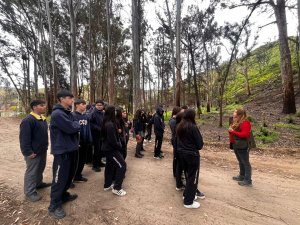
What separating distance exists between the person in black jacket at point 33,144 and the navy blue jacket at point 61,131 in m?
0.56

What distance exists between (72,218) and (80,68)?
26.2 meters

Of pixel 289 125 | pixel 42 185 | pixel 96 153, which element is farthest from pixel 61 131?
pixel 289 125

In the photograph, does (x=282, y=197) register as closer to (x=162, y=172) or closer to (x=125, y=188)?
(x=162, y=172)

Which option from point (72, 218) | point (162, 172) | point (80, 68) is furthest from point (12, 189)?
point (80, 68)

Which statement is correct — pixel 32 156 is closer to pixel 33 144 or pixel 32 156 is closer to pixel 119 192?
pixel 33 144

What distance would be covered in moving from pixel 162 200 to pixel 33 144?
8.09 feet

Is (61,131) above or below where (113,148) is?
above

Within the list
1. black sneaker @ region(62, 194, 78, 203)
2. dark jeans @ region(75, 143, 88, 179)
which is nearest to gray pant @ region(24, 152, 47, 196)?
black sneaker @ region(62, 194, 78, 203)

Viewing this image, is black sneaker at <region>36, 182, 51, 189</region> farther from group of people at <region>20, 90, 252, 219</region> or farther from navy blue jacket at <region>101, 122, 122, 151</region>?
navy blue jacket at <region>101, 122, 122, 151</region>

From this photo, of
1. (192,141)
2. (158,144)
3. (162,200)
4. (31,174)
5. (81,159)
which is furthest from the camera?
(158,144)

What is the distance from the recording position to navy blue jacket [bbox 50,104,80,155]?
3.41 m

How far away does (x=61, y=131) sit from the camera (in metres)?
3.48

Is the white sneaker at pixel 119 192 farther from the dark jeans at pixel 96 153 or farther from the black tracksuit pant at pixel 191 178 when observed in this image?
the dark jeans at pixel 96 153

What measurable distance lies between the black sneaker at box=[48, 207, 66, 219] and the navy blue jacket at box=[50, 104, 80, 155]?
2.87 ft
